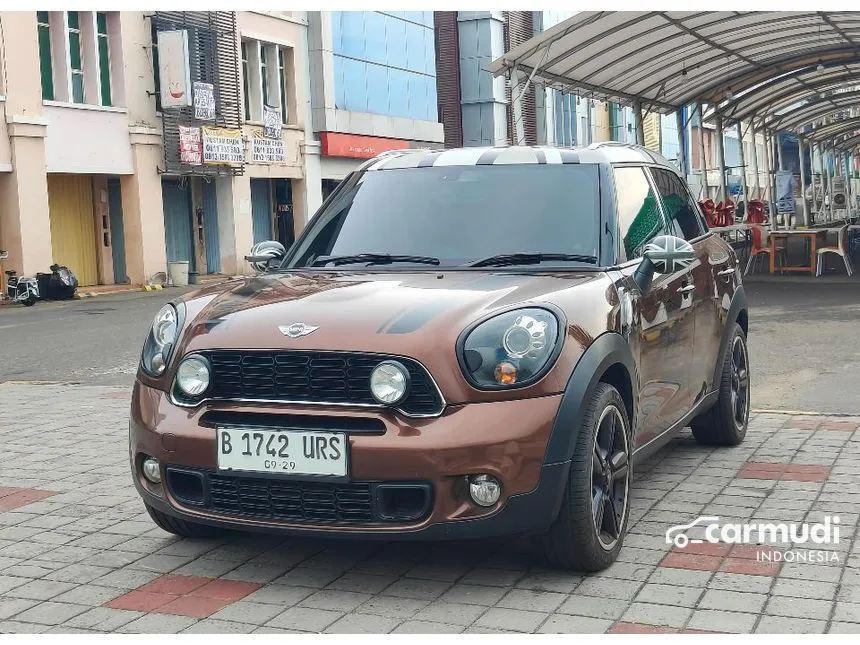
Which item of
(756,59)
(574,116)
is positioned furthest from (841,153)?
(756,59)

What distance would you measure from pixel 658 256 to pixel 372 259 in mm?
1228

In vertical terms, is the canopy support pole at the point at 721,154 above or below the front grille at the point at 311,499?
above

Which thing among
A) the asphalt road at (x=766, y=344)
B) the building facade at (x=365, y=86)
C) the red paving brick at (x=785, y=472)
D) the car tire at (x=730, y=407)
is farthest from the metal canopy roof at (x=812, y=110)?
the red paving brick at (x=785, y=472)

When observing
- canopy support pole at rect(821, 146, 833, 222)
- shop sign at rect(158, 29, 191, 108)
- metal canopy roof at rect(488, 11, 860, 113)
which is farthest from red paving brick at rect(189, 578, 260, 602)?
canopy support pole at rect(821, 146, 833, 222)

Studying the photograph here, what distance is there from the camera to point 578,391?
13.8ft

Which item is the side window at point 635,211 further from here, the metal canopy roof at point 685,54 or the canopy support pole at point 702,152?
the canopy support pole at point 702,152

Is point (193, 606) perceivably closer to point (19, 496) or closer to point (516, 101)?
point (19, 496)

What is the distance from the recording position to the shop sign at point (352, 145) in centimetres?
3538

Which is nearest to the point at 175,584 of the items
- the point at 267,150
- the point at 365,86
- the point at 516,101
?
the point at 516,101

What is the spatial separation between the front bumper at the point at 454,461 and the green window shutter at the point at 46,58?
24.1 meters

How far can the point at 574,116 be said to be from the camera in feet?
169

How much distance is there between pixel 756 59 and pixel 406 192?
52.1ft

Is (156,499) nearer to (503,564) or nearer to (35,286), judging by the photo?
(503,564)

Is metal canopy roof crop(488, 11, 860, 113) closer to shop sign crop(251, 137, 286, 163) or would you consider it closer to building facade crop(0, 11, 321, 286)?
building facade crop(0, 11, 321, 286)
